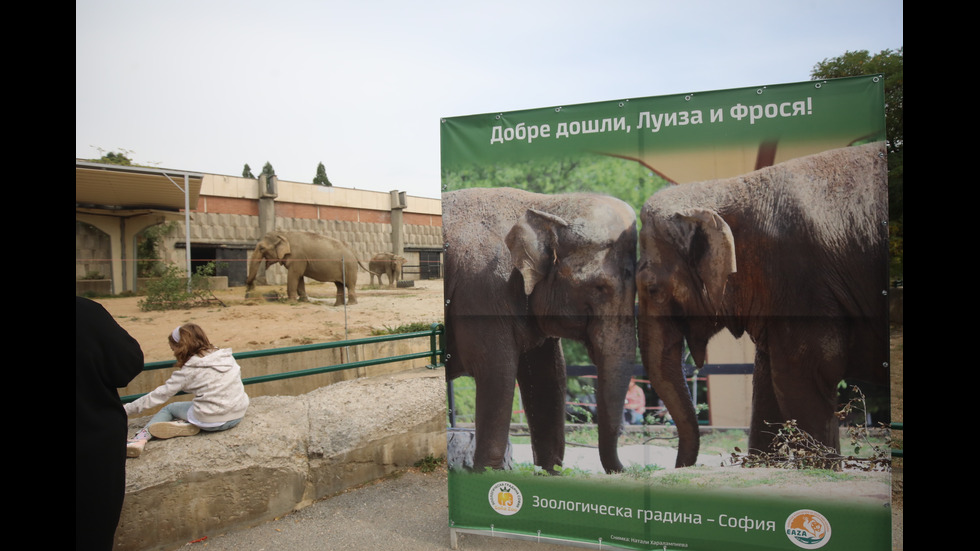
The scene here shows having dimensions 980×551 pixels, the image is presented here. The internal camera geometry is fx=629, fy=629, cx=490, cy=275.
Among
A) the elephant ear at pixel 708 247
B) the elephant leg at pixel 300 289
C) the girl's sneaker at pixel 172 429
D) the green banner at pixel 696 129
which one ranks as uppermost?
the green banner at pixel 696 129

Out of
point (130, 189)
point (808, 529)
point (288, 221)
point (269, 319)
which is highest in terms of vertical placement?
point (130, 189)

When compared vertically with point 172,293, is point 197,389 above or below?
below

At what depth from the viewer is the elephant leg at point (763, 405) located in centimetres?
378

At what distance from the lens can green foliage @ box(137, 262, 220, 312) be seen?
1859cm

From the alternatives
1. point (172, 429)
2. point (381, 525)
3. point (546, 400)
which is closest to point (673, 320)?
point (546, 400)

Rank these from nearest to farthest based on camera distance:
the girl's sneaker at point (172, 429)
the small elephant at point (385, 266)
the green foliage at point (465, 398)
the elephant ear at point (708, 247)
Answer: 1. the elephant ear at point (708, 247)
2. the green foliage at point (465, 398)
3. the girl's sneaker at point (172, 429)
4. the small elephant at point (385, 266)

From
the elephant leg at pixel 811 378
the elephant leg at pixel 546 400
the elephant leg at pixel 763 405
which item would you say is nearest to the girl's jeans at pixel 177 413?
the elephant leg at pixel 546 400

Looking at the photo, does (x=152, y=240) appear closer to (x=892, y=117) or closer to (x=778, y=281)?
(x=892, y=117)

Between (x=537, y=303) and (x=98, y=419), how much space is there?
2.64 meters

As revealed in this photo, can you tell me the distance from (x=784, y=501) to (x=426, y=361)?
390 inches

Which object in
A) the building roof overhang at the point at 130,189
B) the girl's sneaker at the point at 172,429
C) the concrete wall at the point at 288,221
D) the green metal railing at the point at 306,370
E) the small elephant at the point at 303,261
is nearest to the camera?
the girl's sneaker at the point at 172,429

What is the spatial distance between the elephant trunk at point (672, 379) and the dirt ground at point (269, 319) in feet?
33.3

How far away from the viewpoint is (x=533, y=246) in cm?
420

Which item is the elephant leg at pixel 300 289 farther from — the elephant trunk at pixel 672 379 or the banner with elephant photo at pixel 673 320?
the elephant trunk at pixel 672 379
